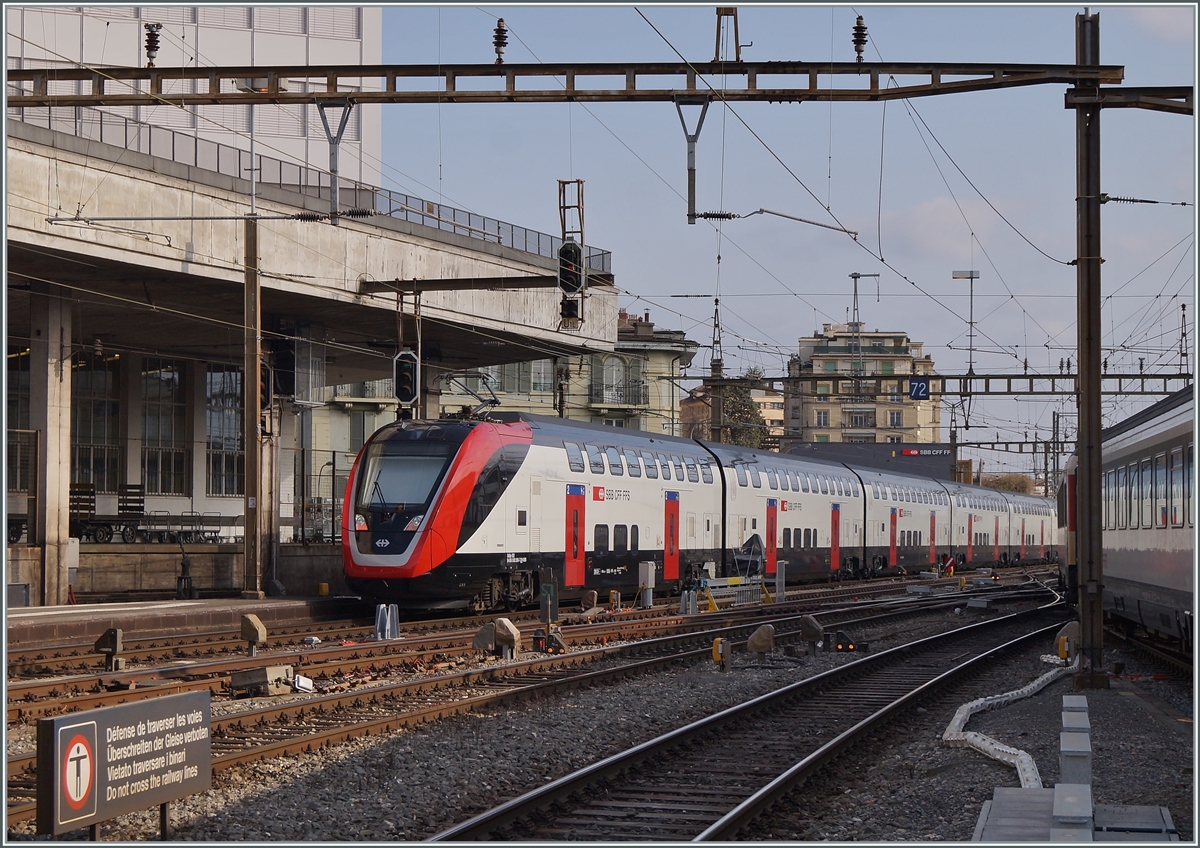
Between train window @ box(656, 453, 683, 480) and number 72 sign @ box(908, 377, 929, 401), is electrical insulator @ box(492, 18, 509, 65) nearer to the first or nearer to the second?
train window @ box(656, 453, 683, 480)

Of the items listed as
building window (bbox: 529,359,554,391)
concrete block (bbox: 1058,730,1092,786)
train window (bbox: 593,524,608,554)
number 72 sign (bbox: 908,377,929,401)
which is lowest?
concrete block (bbox: 1058,730,1092,786)

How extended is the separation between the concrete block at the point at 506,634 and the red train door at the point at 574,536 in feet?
24.0

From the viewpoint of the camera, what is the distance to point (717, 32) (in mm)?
16516

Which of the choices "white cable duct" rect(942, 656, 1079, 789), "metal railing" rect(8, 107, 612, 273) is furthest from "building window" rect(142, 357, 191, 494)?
"white cable duct" rect(942, 656, 1079, 789)

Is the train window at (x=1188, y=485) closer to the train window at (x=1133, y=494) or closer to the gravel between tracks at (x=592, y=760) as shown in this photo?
the gravel between tracks at (x=592, y=760)

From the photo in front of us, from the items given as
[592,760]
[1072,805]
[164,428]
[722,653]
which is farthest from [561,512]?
[164,428]

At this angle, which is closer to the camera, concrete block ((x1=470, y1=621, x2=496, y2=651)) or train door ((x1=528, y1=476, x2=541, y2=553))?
concrete block ((x1=470, y1=621, x2=496, y2=651))

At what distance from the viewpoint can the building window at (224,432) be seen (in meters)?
45.8

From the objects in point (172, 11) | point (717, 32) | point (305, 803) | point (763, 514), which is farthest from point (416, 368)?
point (172, 11)

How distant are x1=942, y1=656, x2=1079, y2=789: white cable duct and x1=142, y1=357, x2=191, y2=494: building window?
107ft

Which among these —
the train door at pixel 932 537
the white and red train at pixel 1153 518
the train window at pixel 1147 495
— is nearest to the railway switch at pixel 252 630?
the white and red train at pixel 1153 518

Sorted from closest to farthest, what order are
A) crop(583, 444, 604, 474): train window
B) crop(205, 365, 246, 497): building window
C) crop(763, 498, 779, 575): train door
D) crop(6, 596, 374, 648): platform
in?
crop(6, 596, 374, 648): platform < crop(583, 444, 604, 474): train window < crop(763, 498, 779, 575): train door < crop(205, 365, 246, 497): building window

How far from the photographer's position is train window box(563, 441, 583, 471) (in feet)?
84.5

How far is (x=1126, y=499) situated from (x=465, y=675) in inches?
402
